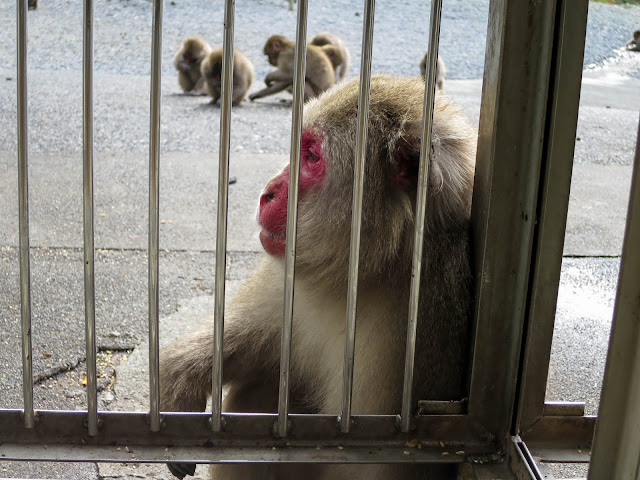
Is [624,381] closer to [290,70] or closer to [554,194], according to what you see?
[554,194]

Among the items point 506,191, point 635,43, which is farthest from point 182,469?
point 635,43

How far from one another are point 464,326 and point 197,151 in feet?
18.6

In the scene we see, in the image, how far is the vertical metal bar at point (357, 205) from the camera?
179 centimetres

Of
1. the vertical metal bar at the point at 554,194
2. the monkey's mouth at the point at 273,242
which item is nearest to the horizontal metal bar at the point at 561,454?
the vertical metal bar at the point at 554,194

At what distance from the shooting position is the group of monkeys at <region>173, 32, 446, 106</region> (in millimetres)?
9992

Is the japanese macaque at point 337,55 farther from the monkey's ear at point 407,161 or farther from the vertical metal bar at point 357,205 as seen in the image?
the vertical metal bar at point 357,205

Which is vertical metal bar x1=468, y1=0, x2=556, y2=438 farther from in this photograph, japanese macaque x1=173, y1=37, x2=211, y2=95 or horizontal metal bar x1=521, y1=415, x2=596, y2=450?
japanese macaque x1=173, y1=37, x2=211, y2=95

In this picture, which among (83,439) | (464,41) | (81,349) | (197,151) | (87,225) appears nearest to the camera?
(87,225)

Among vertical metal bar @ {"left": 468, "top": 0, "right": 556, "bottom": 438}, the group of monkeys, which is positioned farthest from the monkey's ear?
the group of monkeys

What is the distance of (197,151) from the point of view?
748cm

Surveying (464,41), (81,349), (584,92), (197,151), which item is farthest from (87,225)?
(464,41)

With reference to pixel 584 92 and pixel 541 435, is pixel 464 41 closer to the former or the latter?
pixel 584 92

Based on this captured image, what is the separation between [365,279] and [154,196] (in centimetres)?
67

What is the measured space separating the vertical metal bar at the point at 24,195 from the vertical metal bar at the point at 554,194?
47.7 inches
